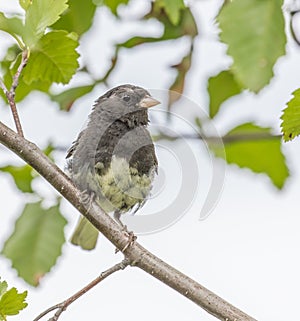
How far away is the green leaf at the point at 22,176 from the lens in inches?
120

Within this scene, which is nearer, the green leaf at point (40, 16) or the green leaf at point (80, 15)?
the green leaf at point (40, 16)

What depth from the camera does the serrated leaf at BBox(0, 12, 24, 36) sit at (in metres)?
1.95

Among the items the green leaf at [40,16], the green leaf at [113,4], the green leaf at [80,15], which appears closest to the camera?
the green leaf at [40,16]

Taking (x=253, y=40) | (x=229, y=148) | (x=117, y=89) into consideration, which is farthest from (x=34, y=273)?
(x=253, y=40)

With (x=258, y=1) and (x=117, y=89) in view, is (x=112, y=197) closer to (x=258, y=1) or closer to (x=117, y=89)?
(x=117, y=89)

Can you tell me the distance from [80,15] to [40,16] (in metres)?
0.68

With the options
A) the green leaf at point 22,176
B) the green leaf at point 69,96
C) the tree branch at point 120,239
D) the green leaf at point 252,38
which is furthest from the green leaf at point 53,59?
the green leaf at point 22,176

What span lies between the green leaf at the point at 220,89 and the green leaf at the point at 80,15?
0.49 metres

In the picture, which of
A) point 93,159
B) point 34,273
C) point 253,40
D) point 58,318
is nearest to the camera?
point 253,40

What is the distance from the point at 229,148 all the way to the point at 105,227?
1328 millimetres

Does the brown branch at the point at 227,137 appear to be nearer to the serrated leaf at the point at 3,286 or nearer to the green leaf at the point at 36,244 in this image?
the green leaf at the point at 36,244

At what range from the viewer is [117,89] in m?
2.82

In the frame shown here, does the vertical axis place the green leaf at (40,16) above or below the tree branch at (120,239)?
above

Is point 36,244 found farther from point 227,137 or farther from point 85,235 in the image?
point 227,137
